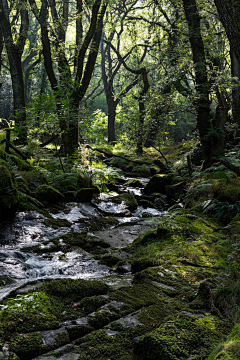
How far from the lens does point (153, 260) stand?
4.49m

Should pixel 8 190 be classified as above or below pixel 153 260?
above

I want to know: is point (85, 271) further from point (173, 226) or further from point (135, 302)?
point (173, 226)

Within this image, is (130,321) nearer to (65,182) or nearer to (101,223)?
(101,223)

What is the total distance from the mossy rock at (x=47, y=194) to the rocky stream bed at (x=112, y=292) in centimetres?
144

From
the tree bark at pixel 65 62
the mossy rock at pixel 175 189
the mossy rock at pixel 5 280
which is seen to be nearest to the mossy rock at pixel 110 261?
the mossy rock at pixel 5 280

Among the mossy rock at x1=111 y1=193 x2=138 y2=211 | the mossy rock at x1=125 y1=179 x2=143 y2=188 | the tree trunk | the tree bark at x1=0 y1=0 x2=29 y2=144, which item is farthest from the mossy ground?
the tree trunk

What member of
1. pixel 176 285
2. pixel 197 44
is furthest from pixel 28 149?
pixel 176 285

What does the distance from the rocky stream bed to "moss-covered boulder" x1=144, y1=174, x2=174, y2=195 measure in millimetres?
5427

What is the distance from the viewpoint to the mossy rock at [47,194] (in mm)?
8234

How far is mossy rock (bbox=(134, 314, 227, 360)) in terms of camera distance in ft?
7.39

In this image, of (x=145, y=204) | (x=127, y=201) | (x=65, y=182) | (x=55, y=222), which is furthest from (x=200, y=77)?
(x=55, y=222)

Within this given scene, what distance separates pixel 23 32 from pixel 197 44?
25.8ft

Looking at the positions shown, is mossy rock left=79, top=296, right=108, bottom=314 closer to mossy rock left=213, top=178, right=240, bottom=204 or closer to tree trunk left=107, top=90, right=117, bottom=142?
mossy rock left=213, top=178, right=240, bottom=204

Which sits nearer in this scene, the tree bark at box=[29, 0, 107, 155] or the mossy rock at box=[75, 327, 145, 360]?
the mossy rock at box=[75, 327, 145, 360]
